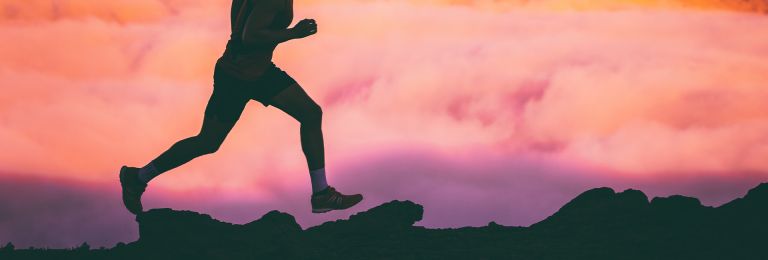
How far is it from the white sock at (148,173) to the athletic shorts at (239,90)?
3.59ft

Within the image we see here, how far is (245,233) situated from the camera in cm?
1336

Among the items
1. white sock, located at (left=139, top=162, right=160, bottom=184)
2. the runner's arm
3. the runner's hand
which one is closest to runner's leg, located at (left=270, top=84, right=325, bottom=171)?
the runner's arm

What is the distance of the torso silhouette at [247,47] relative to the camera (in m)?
11.8

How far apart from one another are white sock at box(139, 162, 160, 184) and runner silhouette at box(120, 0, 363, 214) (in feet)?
0.44

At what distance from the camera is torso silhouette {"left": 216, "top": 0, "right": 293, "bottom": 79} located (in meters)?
11.8

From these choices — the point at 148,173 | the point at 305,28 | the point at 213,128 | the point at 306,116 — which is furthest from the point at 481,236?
the point at 148,173

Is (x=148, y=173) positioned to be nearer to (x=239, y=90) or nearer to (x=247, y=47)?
(x=239, y=90)

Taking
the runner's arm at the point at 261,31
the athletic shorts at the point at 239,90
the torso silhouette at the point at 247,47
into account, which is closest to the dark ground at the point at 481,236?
the athletic shorts at the point at 239,90

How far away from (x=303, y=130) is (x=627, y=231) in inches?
152

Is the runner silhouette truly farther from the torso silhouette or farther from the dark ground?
the dark ground

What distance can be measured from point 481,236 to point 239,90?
11.9 feet

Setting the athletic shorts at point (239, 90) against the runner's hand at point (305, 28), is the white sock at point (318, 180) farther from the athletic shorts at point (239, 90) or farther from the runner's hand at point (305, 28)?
the runner's hand at point (305, 28)

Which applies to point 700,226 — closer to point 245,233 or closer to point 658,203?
point 658,203

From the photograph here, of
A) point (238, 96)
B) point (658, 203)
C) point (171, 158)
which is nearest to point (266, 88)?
point (238, 96)
